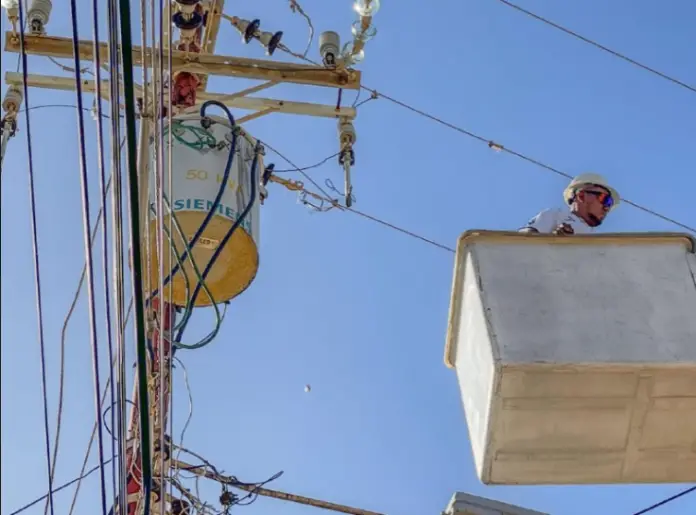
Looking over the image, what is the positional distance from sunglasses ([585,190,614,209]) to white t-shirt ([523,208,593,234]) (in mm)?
279

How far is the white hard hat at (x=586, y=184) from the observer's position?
5.32 meters

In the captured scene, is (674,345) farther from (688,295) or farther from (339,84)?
(339,84)

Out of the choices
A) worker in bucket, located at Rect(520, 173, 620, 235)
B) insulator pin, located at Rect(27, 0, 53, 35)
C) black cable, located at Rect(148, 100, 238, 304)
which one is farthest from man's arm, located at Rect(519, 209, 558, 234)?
insulator pin, located at Rect(27, 0, 53, 35)

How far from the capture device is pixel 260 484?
7.04m

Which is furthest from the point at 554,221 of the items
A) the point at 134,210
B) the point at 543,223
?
the point at 134,210

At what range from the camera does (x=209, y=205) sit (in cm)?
588

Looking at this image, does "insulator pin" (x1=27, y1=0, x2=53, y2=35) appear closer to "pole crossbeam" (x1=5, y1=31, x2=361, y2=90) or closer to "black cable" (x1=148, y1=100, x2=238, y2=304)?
"pole crossbeam" (x1=5, y1=31, x2=361, y2=90)

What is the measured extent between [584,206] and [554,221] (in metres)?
0.37

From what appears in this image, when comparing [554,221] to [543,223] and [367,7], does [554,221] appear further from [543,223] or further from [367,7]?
[367,7]

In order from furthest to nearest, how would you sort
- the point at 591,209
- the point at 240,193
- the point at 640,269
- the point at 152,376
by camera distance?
the point at 240,193 → the point at 152,376 → the point at 591,209 → the point at 640,269

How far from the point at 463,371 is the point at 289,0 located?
4.35m

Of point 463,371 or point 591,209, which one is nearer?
point 463,371

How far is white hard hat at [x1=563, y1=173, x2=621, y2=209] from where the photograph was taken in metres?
5.32

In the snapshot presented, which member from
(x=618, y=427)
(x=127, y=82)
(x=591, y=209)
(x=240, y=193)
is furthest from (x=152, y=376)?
(x=127, y=82)
